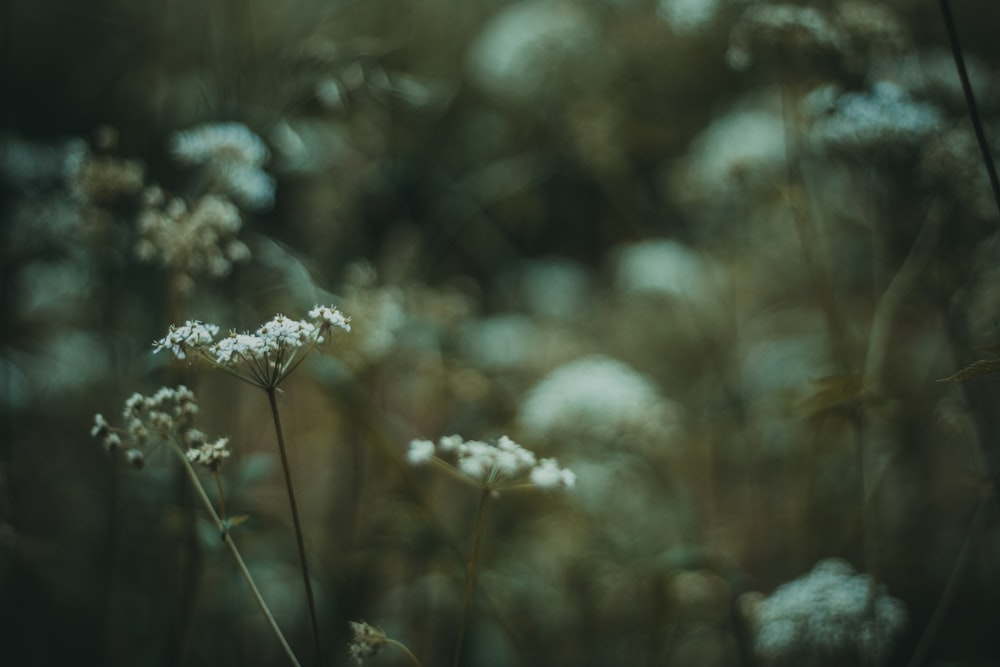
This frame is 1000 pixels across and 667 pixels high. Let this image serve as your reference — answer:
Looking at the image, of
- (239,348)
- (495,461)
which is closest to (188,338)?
(239,348)

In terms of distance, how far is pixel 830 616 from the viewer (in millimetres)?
1626

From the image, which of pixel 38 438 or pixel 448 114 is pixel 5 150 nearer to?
pixel 38 438

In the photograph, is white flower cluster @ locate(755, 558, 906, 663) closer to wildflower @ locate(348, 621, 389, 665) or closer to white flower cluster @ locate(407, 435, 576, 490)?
white flower cluster @ locate(407, 435, 576, 490)

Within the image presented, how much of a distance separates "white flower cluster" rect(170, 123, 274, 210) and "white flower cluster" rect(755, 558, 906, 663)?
5.08 feet

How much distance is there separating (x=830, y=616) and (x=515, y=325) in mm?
1498

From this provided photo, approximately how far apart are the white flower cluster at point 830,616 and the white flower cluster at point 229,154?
1.55 metres

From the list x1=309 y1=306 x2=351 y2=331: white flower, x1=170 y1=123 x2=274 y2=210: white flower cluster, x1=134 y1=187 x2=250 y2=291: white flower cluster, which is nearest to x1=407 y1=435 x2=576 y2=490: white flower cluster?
x1=309 y1=306 x2=351 y2=331: white flower

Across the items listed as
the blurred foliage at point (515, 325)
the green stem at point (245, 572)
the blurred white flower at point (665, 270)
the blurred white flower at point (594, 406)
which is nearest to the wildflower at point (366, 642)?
the green stem at point (245, 572)

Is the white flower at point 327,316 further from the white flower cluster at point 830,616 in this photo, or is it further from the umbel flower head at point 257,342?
the white flower cluster at point 830,616

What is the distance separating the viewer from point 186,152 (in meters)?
1.63

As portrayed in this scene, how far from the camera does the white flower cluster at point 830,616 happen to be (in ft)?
5.27

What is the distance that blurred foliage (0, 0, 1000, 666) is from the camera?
6.12ft

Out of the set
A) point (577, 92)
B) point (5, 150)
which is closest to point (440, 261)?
point (577, 92)

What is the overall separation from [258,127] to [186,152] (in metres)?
0.23
